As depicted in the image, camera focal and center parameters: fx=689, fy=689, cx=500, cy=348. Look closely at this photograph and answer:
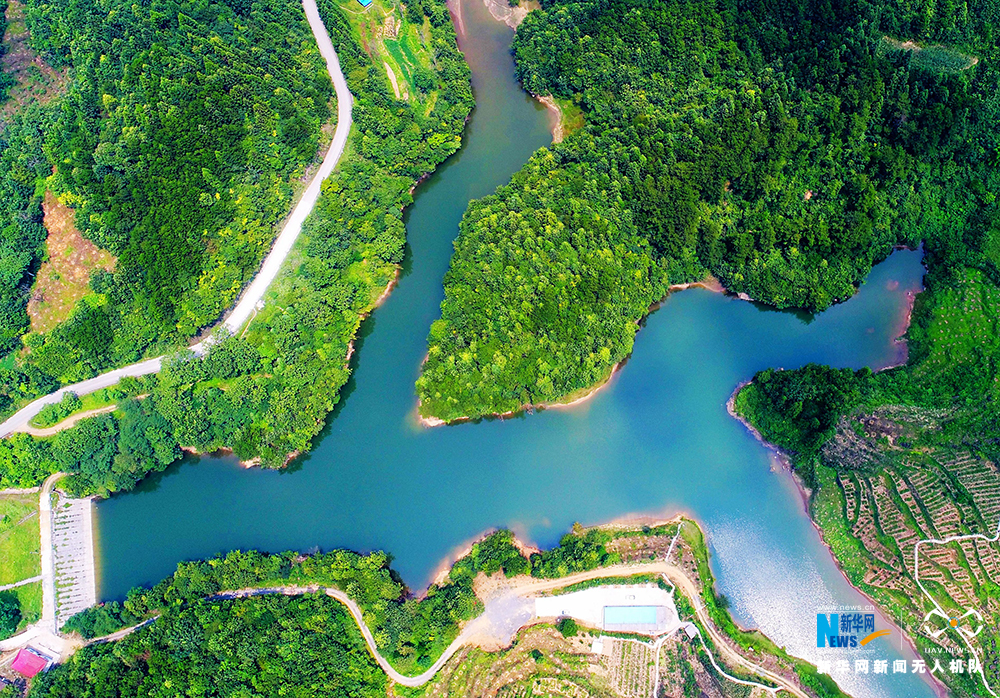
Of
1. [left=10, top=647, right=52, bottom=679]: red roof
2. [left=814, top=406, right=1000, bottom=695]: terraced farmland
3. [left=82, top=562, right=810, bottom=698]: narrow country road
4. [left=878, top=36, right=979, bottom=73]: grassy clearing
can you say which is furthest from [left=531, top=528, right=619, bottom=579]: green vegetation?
[left=878, top=36, right=979, bottom=73]: grassy clearing

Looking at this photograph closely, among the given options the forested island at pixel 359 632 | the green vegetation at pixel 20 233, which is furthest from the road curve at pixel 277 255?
the forested island at pixel 359 632

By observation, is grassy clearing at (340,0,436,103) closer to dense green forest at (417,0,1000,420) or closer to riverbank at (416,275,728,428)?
dense green forest at (417,0,1000,420)

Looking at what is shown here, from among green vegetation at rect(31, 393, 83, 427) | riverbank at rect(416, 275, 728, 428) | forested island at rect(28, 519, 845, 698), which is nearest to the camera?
forested island at rect(28, 519, 845, 698)

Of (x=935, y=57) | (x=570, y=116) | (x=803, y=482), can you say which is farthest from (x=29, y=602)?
(x=935, y=57)

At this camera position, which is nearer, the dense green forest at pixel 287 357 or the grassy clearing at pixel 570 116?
the dense green forest at pixel 287 357

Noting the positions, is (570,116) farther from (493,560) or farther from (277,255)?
(493,560)

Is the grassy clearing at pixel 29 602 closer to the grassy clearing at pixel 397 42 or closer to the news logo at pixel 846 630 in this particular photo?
the grassy clearing at pixel 397 42

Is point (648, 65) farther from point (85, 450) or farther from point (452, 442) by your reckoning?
point (85, 450)
